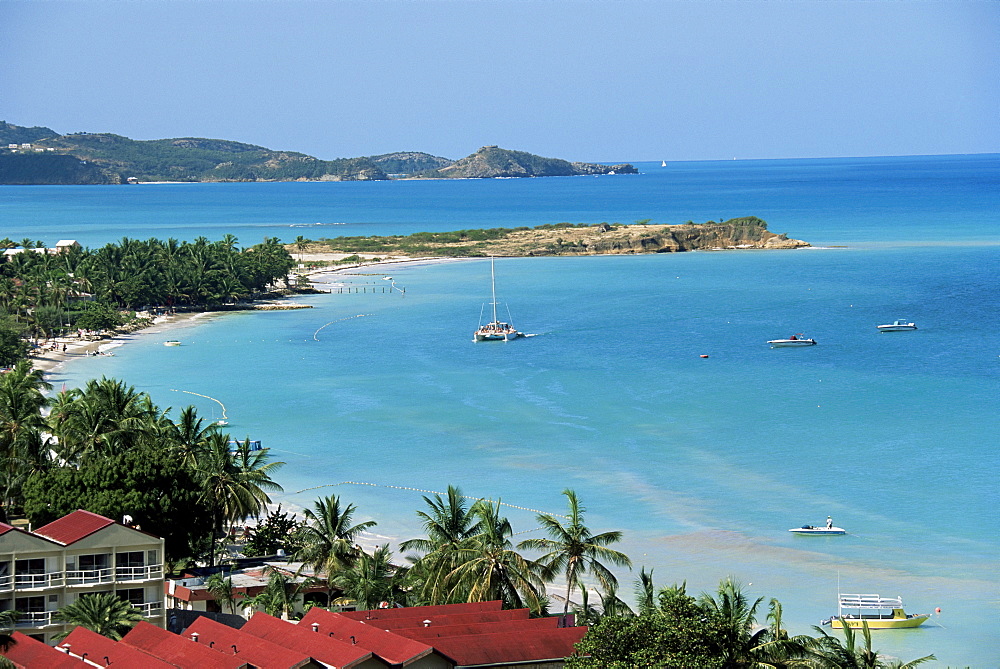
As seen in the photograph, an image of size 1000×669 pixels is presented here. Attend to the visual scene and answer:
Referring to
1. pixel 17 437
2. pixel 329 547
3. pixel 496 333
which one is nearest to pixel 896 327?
pixel 496 333

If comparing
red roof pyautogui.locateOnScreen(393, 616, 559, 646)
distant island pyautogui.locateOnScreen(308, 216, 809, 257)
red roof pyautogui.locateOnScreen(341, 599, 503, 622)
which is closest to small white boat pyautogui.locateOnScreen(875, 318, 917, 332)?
red roof pyautogui.locateOnScreen(341, 599, 503, 622)

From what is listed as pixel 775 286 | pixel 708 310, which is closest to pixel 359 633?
pixel 708 310

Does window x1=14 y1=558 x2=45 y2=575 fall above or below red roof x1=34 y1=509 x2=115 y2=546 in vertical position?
below

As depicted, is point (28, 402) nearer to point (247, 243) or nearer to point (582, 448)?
point (582, 448)

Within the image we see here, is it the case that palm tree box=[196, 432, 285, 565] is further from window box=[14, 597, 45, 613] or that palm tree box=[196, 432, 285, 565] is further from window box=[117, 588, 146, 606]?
window box=[14, 597, 45, 613]

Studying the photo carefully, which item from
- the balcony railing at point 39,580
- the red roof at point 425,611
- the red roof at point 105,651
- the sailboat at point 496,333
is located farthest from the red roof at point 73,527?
the sailboat at point 496,333

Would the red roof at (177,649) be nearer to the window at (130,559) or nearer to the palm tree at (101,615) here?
the palm tree at (101,615)

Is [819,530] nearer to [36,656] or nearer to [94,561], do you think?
[94,561]
